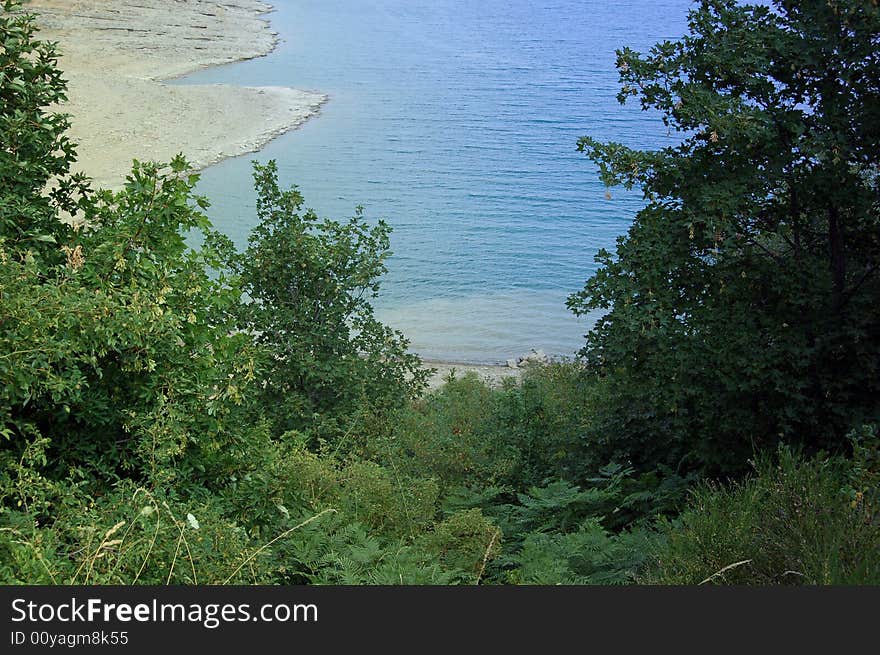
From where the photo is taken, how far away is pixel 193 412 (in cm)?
564

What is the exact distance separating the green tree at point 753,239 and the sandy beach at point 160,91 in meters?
10.8

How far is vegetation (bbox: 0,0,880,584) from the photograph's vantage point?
A: 197 inches

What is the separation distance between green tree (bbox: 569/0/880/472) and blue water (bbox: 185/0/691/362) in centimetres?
1436

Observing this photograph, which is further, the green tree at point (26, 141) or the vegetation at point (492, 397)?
the green tree at point (26, 141)

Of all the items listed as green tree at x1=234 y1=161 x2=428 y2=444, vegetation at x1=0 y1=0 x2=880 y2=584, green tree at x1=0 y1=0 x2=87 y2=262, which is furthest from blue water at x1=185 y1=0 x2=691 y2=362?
green tree at x1=0 y1=0 x2=87 y2=262

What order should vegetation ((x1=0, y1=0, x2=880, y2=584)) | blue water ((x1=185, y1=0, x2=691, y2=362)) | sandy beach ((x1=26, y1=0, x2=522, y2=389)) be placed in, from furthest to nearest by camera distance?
sandy beach ((x1=26, y1=0, x2=522, y2=389)), blue water ((x1=185, y1=0, x2=691, y2=362)), vegetation ((x1=0, y1=0, x2=880, y2=584))

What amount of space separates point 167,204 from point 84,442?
158 cm

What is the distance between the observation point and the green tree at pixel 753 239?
8.13 meters

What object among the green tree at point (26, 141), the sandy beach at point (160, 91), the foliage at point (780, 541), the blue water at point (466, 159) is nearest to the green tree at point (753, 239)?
the foliage at point (780, 541)

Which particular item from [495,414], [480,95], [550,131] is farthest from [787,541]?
[480,95]

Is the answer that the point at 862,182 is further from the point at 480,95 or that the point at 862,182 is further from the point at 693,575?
the point at 480,95

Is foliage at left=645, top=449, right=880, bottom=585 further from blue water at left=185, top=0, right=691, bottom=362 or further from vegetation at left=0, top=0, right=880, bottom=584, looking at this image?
blue water at left=185, top=0, right=691, bottom=362

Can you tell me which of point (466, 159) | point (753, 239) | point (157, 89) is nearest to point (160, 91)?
point (157, 89)

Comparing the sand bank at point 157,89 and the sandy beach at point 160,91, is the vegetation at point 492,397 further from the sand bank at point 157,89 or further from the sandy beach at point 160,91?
the sand bank at point 157,89
